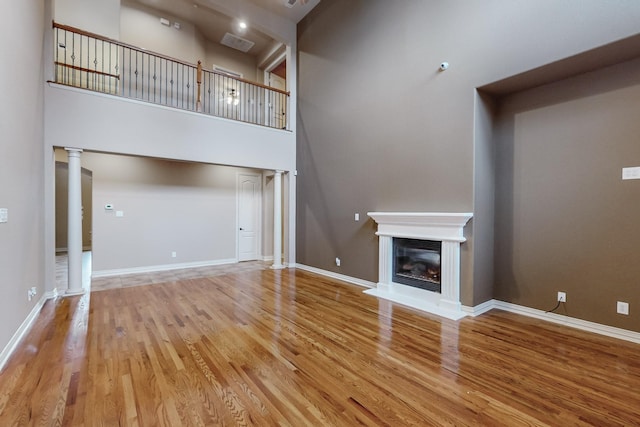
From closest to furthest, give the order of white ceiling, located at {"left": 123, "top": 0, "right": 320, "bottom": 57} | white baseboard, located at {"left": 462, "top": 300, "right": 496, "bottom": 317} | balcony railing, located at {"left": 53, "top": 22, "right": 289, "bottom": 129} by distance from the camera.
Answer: white baseboard, located at {"left": 462, "top": 300, "right": 496, "bottom": 317}
balcony railing, located at {"left": 53, "top": 22, "right": 289, "bottom": 129}
white ceiling, located at {"left": 123, "top": 0, "right": 320, "bottom": 57}

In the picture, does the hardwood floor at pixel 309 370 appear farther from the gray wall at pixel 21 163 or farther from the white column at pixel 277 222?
the white column at pixel 277 222

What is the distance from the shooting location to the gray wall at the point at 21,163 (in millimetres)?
2486

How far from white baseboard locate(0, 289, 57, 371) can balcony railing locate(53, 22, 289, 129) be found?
3.18 metres

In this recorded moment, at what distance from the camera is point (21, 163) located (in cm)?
299

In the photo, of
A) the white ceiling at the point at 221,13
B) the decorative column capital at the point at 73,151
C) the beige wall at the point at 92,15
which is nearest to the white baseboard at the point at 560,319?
the decorative column capital at the point at 73,151

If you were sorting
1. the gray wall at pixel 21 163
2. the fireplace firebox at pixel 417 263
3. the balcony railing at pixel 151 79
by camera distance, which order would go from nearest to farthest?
the gray wall at pixel 21 163
the fireplace firebox at pixel 417 263
the balcony railing at pixel 151 79

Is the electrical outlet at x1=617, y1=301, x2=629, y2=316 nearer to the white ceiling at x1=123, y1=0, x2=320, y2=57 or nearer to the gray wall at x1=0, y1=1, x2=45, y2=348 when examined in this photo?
the gray wall at x1=0, y1=1, x2=45, y2=348

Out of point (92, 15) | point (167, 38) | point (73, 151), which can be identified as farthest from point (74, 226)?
point (167, 38)

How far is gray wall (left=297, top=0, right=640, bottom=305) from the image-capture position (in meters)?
3.13

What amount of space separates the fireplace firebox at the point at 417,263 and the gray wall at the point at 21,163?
4.41 m

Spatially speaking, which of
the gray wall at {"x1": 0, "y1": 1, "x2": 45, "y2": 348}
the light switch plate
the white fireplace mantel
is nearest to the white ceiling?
the gray wall at {"x1": 0, "y1": 1, "x2": 45, "y2": 348}

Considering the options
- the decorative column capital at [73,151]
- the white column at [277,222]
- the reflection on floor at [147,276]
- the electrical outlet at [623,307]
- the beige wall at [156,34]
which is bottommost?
the reflection on floor at [147,276]

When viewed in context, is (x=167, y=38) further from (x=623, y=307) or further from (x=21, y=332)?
(x=623, y=307)

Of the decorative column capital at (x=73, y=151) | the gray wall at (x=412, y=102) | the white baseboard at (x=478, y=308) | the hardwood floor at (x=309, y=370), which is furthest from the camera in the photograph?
the decorative column capital at (x=73, y=151)
